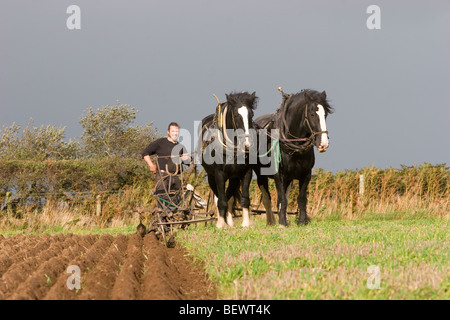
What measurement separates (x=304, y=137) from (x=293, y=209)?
235 inches

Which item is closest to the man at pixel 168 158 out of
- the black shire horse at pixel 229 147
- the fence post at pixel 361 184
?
the black shire horse at pixel 229 147

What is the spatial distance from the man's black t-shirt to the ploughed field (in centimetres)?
224

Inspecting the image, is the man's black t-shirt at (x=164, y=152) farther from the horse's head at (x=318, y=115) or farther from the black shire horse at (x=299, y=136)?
the horse's head at (x=318, y=115)

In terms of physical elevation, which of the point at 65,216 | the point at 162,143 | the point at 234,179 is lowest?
the point at 65,216

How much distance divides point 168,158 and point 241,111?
6.82 feet

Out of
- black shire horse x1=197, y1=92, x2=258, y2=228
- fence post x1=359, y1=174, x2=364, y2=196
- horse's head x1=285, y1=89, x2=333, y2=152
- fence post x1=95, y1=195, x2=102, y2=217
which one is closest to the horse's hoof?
black shire horse x1=197, y1=92, x2=258, y2=228

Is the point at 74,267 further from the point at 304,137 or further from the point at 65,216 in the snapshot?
the point at 65,216

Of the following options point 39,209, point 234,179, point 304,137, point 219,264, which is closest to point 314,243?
point 219,264

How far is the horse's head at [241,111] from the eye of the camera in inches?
429

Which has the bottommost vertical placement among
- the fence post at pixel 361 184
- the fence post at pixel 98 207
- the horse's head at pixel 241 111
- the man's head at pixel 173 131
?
the fence post at pixel 98 207

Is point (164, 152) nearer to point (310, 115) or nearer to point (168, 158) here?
point (168, 158)

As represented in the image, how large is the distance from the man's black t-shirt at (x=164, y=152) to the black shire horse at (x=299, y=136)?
68.2 inches
